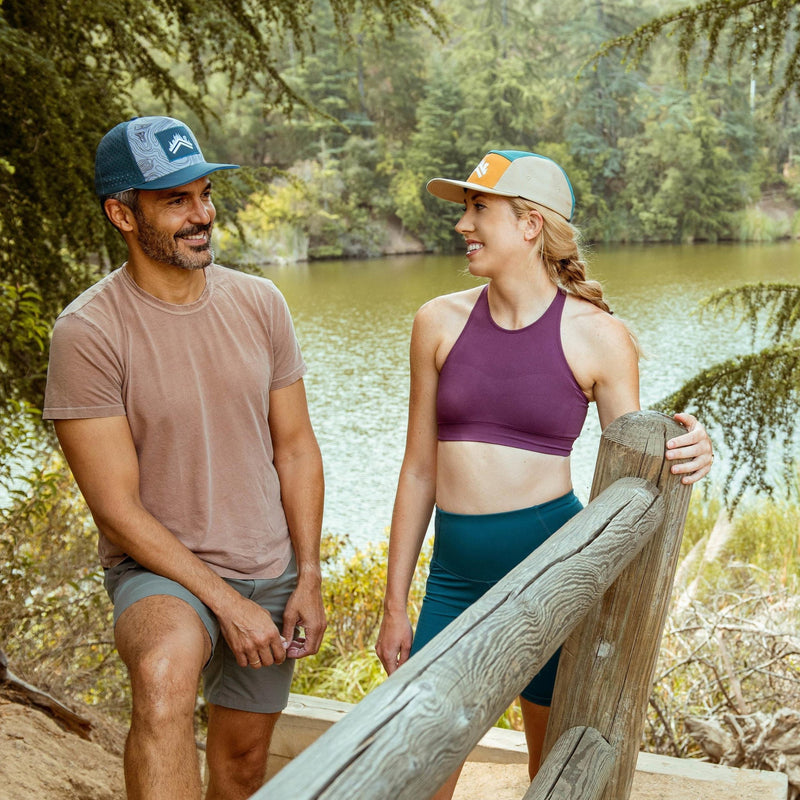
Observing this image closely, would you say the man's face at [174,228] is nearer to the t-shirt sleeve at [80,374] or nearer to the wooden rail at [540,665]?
the t-shirt sleeve at [80,374]

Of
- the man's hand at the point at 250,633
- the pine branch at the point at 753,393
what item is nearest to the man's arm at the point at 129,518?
the man's hand at the point at 250,633

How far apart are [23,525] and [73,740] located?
5.53 ft

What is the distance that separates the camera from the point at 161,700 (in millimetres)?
1582

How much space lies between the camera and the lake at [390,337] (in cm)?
1206

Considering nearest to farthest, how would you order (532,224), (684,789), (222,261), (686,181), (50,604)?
(532,224) → (684,789) → (50,604) → (222,261) → (686,181)

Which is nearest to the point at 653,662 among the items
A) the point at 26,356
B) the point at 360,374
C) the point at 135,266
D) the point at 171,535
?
the point at 171,535

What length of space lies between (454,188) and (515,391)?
0.48 m

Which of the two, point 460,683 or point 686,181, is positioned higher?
point 460,683

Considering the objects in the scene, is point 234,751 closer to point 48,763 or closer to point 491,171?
point 48,763

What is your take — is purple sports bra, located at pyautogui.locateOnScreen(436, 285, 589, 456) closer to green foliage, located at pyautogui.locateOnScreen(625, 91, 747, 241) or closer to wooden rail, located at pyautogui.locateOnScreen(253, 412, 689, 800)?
wooden rail, located at pyautogui.locateOnScreen(253, 412, 689, 800)

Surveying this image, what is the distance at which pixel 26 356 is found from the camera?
13.2 ft

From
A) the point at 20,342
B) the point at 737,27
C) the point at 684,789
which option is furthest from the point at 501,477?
the point at 737,27

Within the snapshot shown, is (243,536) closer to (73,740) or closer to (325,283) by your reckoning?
(73,740)

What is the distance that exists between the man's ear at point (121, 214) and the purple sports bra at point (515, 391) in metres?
0.70
